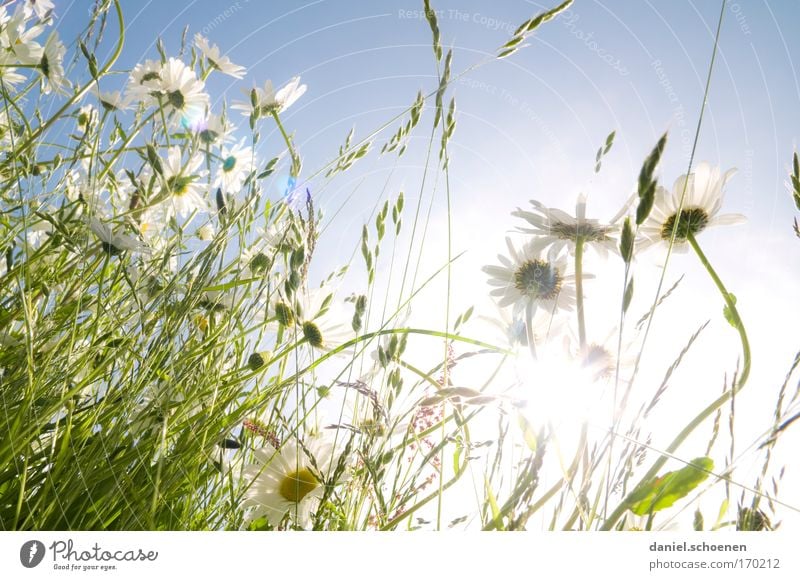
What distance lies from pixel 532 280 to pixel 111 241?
40 cm

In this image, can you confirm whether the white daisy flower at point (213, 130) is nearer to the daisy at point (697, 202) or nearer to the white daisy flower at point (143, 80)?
the white daisy flower at point (143, 80)

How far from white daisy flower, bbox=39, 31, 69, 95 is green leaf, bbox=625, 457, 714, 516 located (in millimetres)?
808

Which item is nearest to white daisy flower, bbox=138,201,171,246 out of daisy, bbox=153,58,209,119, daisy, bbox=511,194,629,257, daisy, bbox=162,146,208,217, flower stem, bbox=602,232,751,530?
daisy, bbox=162,146,208,217

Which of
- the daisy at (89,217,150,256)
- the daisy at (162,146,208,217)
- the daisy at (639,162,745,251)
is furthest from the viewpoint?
the daisy at (162,146,208,217)

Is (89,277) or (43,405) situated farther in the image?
(89,277)

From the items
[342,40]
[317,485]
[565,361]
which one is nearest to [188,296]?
[317,485]

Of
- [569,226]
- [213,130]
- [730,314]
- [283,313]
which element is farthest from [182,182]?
[730,314]

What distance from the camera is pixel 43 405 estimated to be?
18.1 inches

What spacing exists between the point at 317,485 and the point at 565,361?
0.23 meters

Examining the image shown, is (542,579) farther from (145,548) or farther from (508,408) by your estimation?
(145,548)

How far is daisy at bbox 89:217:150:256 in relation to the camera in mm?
503

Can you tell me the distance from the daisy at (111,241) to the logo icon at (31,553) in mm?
251

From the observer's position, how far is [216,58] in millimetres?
761

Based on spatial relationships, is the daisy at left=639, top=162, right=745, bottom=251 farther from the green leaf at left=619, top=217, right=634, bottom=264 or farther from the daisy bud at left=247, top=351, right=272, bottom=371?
the daisy bud at left=247, top=351, right=272, bottom=371
